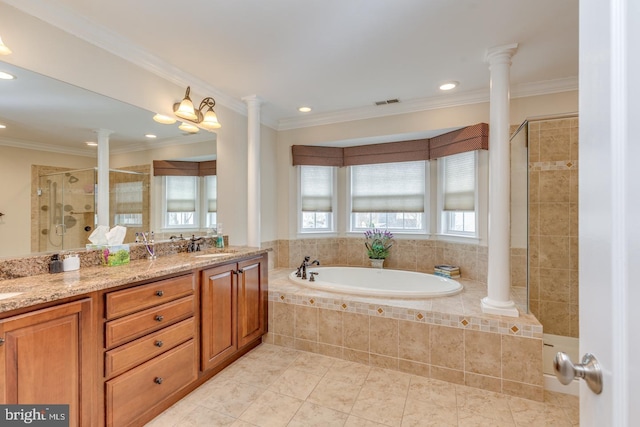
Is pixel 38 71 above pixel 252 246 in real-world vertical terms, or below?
above

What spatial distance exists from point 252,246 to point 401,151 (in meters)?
2.20

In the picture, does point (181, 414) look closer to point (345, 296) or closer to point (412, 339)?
point (345, 296)

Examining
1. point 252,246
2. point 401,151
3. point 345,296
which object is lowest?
point 345,296

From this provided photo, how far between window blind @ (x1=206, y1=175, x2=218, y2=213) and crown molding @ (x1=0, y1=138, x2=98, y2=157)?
1.05m

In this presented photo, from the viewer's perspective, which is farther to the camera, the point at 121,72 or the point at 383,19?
the point at 121,72

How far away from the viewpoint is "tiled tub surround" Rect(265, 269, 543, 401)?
2090 mm

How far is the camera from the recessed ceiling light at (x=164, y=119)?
2480mm

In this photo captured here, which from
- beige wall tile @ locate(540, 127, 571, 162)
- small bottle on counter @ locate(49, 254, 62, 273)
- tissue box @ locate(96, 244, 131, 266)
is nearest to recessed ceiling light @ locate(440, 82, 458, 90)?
beige wall tile @ locate(540, 127, 571, 162)

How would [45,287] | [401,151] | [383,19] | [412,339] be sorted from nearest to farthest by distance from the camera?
1. [45,287]
2. [383,19]
3. [412,339]
4. [401,151]

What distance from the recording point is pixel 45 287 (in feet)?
4.60

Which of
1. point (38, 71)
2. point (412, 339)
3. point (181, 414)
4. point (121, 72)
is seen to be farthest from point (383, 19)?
point (181, 414)

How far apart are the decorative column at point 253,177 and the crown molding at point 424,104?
0.82 m

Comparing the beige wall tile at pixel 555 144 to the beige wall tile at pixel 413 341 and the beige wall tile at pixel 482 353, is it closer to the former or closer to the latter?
the beige wall tile at pixel 482 353

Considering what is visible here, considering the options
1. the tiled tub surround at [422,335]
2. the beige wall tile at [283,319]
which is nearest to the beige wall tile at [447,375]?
the tiled tub surround at [422,335]
